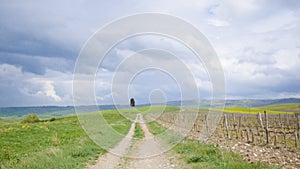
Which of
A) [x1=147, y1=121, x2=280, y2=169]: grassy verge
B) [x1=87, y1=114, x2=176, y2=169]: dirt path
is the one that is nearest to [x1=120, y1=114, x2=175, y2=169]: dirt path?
[x1=87, y1=114, x2=176, y2=169]: dirt path

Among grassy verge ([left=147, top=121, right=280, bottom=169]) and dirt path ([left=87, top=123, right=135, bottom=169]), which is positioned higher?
grassy verge ([left=147, top=121, right=280, bottom=169])

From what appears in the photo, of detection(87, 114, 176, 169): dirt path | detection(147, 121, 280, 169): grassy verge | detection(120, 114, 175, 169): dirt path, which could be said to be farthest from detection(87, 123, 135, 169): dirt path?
detection(147, 121, 280, 169): grassy verge

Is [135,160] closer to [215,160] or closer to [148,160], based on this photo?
[148,160]

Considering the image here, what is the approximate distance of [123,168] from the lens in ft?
41.1

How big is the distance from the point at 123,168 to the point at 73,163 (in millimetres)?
2102

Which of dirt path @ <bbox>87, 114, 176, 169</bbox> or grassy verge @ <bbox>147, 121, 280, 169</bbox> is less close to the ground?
Result: grassy verge @ <bbox>147, 121, 280, 169</bbox>

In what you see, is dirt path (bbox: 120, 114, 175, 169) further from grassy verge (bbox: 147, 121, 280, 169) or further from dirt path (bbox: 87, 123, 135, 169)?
grassy verge (bbox: 147, 121, 280, 169)

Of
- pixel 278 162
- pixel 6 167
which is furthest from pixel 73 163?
pixel 278 162

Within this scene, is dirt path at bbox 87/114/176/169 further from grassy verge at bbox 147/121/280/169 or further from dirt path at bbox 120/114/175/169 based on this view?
grassy verge at bbox 147/121/280/169

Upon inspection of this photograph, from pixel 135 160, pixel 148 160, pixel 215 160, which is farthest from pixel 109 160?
pixel 215 160

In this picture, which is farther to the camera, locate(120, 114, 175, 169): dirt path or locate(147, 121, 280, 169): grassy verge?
locate(120, 114, 175, 169): dirt path

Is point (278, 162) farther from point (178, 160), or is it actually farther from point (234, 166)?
point (178, 160)

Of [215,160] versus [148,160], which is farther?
[148,160]

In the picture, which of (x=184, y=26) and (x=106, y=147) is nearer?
(x=184, y=26)
